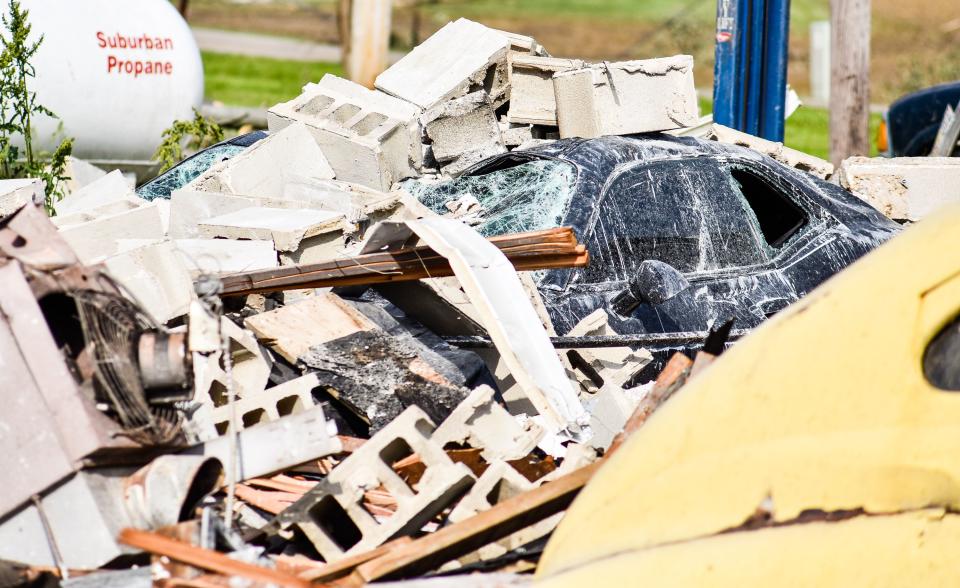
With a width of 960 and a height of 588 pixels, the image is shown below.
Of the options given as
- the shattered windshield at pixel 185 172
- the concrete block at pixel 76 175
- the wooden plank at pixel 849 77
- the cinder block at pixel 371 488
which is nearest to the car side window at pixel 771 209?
the shattered windshield at pixel 185 172

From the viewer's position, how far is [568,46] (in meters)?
27.4

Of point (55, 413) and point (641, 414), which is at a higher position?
point (55, 413)

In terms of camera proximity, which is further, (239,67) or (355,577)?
(239,67)

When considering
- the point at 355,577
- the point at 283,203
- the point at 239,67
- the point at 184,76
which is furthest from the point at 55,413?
the point at 239,67

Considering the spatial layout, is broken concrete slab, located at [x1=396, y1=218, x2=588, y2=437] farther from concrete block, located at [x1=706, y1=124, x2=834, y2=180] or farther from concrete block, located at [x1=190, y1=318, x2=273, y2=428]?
concrete block, located at [x1=706, y1=124, x2=834, y2=180]

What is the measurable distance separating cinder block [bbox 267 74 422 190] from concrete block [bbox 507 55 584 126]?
0.60 metres

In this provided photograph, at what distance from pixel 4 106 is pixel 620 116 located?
343cm

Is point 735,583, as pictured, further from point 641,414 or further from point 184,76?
point 184,76

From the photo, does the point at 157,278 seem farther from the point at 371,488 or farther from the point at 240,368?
the point at 371,488

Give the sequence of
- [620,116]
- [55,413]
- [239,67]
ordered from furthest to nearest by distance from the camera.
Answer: [239,67] < [620,116] < [55,413]

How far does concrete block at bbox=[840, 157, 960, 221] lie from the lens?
281 inches

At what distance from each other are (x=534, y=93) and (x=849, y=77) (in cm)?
605

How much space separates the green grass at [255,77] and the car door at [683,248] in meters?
13.0

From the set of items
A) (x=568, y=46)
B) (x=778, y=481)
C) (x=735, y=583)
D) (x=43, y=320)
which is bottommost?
(x=568, y=46)
